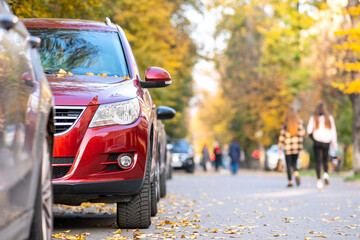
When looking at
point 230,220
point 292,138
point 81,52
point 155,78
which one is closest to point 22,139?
point 155,78

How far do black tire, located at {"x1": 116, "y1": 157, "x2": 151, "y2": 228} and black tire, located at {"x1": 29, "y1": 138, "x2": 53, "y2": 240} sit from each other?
2.82m

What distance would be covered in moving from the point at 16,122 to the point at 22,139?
104 millimetres

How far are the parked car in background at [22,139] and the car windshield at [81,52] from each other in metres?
3.23

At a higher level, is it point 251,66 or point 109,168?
point 251,66

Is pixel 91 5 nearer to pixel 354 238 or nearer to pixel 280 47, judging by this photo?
pixel 354 238

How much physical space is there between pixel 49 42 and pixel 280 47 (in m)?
33.9

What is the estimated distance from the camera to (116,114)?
7141 millimetres

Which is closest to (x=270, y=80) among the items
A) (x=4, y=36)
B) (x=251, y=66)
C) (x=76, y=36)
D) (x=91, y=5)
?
(x=251, y=66)

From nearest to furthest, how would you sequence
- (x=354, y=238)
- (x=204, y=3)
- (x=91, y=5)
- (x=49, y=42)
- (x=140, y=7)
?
1. (x=354, y=238)
2. (x=49, y=42)
3. (x=91, y=5)
4. (x=140, y=7)
5. (x=204, y=3)

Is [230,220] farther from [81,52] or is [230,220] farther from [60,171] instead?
[60,171]

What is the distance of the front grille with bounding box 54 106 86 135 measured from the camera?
6945 mm

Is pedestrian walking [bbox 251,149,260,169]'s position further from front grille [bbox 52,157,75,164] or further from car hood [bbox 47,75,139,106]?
front grille [bbox 52,157,75,164]

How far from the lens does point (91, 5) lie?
602 inches

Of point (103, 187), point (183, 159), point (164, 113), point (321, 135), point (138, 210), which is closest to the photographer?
point (103, 187)
